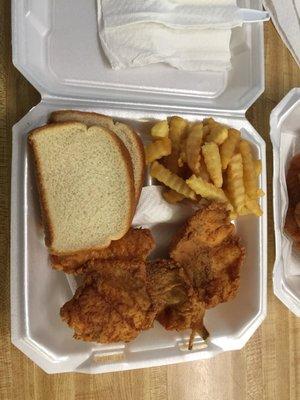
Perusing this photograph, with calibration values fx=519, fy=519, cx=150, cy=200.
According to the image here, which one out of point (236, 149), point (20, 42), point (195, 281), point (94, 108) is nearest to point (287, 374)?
point (195, 281)

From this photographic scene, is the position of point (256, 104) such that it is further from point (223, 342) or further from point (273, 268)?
point (223, 342)

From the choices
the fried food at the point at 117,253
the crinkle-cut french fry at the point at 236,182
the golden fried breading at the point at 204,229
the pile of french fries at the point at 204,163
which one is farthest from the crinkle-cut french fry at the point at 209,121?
the fried food at the point at 117,253

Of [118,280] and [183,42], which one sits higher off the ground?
[183,42]

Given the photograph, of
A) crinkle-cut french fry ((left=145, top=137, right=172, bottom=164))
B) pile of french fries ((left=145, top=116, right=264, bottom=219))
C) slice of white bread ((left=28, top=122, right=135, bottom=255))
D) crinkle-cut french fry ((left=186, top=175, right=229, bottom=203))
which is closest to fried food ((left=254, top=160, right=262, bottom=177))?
pile of french fries ((left=145, top=116, right=264, bottom=219))

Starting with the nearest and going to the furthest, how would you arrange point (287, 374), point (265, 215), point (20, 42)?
point (20, 42) < point (265, 215) < point (287, 374)

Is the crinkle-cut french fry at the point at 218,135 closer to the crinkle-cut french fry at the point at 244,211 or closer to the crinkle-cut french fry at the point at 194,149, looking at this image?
the crinkle-cut french fry at the point at 194,149

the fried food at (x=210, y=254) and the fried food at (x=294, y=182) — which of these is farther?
the fried food at (x=294, y=182)
